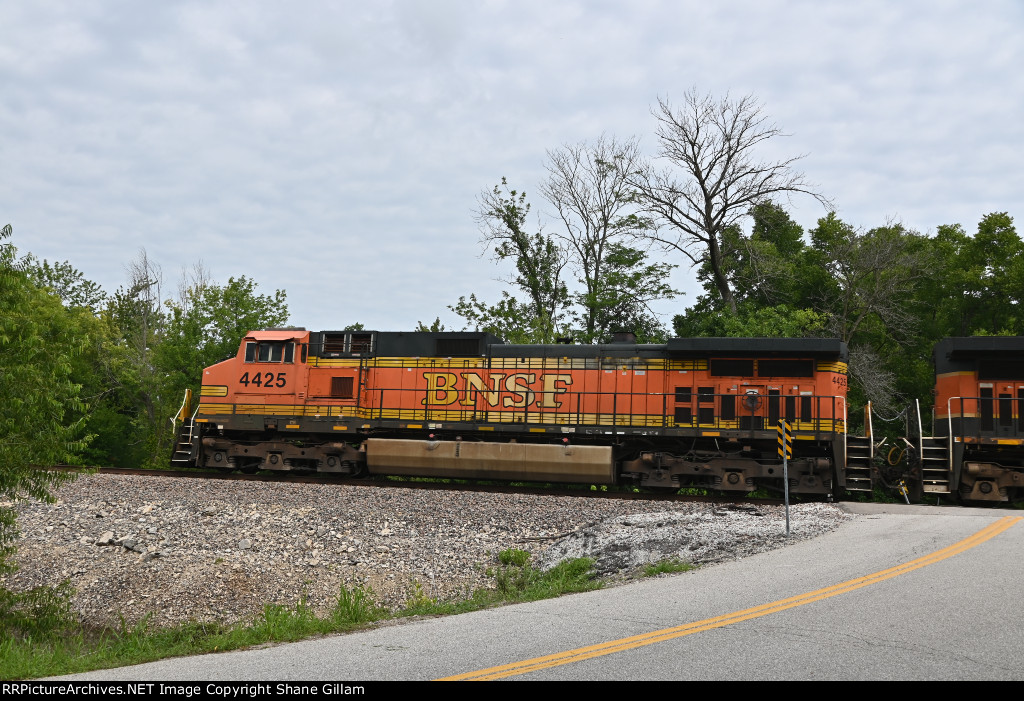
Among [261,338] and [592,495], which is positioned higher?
[261,338]

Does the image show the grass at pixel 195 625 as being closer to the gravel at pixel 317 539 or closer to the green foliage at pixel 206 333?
the gravel at pixel 317 539

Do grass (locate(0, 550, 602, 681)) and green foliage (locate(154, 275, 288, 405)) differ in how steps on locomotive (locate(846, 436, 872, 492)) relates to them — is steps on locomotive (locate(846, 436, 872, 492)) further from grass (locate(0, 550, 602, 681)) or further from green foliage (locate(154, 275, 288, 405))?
green foliage (locate(154, 275, 288, 405))

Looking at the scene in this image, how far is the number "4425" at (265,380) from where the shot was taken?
19.3 metres

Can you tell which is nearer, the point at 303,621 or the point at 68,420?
the point at 303,621

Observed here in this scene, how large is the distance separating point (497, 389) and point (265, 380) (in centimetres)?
581

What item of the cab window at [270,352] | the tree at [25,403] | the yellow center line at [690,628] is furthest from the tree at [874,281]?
the tree at [25,403]

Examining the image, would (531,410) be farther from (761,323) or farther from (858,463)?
(761,323)

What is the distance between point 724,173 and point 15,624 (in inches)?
1019

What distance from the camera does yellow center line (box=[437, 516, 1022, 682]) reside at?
17.5ft

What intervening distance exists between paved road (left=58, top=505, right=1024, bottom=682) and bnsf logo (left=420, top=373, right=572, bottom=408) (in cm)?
944

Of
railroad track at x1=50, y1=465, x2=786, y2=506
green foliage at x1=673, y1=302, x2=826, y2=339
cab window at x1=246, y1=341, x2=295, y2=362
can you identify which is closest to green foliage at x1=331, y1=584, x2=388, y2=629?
railroad track at x1=50, y1=465, x2=786, y2=506

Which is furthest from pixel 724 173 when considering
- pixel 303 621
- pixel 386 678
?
pixel 386 678

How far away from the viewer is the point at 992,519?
12250mm

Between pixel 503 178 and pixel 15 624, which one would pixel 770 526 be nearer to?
pixel 15 624
